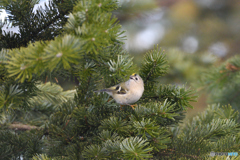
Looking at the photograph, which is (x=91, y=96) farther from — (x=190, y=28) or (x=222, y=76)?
(x=190, y=28)

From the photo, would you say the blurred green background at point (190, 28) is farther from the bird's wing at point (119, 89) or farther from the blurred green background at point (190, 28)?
the bird's wing at point (119, 89)

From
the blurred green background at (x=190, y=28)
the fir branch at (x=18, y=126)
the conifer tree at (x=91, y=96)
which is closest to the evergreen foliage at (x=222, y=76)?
the conifer tree at (x=91, y=96)

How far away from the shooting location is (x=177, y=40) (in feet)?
7.15

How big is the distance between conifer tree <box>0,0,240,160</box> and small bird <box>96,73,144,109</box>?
0.02 meters

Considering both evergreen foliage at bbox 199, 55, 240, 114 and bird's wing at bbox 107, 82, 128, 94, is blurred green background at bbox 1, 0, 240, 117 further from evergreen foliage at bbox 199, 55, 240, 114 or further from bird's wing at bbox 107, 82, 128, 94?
bird's wing at bbox 107, 82, 128, 94

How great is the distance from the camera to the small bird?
0.64m

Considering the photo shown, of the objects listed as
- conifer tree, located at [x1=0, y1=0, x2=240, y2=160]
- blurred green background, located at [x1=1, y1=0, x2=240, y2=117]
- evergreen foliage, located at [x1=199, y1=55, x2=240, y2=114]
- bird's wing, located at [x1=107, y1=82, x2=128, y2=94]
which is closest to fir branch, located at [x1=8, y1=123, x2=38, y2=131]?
conifer tree, located at [x1=0, y1=0, x2=240, y2=160]

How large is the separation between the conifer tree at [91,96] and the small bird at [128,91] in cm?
2

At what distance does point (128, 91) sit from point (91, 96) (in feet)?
0.43

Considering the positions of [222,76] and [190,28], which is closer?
[222,76]

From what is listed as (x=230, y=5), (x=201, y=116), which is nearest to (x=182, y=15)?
(x=230, y=5)

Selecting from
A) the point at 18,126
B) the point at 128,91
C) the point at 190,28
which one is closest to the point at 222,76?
the point at 128,91

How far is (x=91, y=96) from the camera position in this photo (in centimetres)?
72

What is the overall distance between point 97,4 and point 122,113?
0.97 feet
